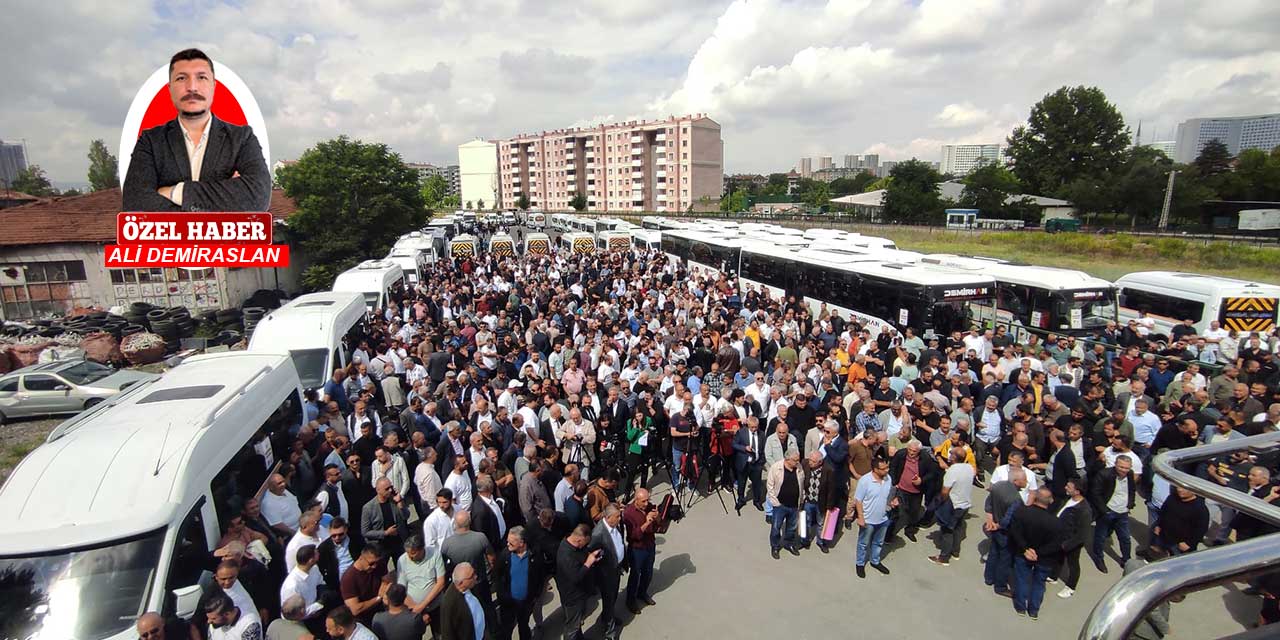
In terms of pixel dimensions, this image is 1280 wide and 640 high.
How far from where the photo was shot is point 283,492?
19.2ft

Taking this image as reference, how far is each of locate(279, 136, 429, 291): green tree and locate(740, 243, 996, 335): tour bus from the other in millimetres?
19012

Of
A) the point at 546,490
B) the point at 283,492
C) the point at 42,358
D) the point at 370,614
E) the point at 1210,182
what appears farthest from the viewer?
the point at 1210,182

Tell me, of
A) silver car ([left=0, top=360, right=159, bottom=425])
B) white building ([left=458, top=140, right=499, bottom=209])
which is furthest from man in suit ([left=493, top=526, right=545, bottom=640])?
white building ([left=458, top=140, right=499, bottom=209])

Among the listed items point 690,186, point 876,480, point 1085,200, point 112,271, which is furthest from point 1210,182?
point 112,271

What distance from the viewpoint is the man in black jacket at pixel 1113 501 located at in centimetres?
627

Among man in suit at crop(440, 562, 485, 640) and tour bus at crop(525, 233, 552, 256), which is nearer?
man in suit at crop(440, 562, 485, 640)

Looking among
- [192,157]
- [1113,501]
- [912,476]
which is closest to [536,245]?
[192,157]

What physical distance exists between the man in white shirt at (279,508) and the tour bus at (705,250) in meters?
20.3

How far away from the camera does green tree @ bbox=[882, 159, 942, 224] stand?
59.6 meters

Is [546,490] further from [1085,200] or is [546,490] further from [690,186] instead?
[690,186]

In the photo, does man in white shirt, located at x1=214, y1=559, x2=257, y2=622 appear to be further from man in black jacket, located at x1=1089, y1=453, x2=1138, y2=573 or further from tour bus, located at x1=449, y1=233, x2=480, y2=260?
tour bus, located at x1=449, y1=233, x2=480, y2=260

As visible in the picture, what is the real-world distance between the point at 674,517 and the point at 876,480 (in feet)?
7.66

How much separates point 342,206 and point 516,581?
27415 millimetres

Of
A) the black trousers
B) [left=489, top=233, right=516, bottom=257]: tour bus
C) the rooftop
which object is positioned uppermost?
the rooftop
